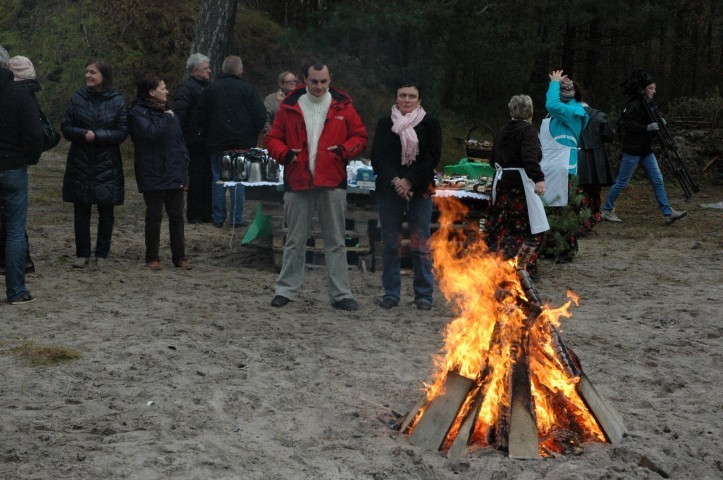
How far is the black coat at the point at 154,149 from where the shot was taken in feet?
29.0

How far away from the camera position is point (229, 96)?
11336 mm

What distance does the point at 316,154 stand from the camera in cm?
774

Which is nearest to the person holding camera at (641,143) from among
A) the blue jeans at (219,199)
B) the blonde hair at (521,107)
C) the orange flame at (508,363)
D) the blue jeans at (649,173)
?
the blue jeans at (649,173)

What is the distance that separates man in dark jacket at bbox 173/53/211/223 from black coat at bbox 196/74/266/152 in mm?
195

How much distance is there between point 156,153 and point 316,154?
2.11 metres

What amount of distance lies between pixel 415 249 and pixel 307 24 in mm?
11900

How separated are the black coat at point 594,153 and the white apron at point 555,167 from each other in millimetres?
1066

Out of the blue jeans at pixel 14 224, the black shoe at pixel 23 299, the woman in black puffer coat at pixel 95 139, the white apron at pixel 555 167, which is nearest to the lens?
the blue jeans at pixel 14 224

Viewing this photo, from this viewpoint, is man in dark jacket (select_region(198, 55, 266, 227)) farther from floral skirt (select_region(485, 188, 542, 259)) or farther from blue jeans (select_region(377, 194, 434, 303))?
floral skirt (select_region(485, 188, 542, 259))

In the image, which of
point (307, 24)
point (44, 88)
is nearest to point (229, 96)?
point (307, 24)

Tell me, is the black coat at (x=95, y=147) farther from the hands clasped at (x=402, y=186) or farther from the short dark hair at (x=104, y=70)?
the hands clasped at (x=402, y=186)

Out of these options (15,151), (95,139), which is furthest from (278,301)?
(15,151)

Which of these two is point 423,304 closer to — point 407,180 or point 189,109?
point 407,180

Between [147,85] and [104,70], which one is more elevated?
[104,70]
